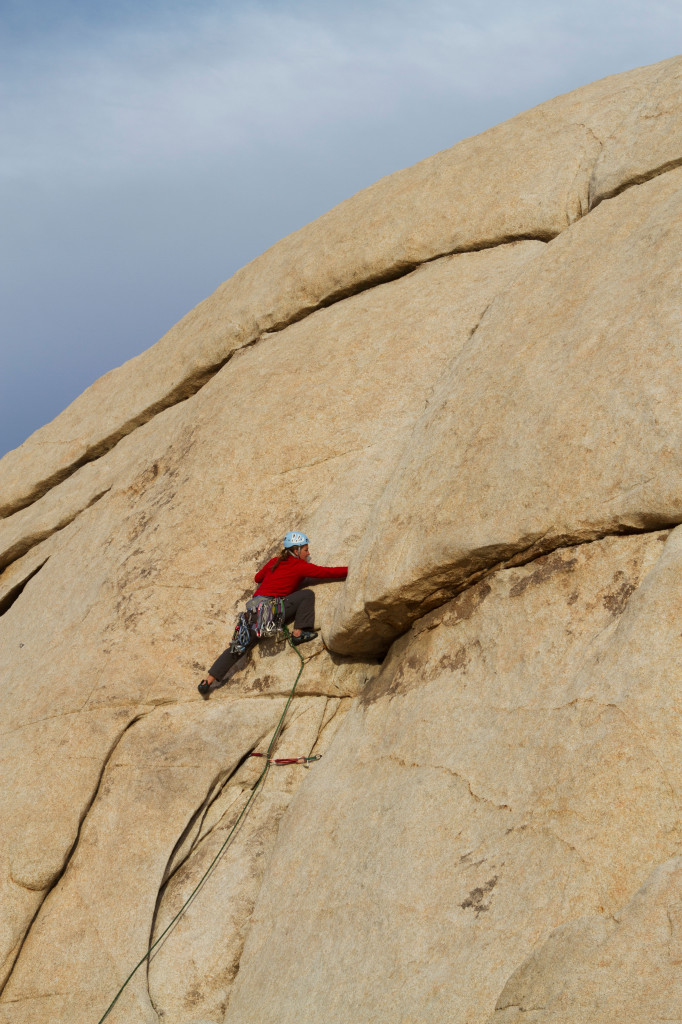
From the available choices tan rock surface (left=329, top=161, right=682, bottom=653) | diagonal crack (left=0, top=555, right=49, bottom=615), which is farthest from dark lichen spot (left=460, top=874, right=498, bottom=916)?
diagonal crack (left=0, top=555, right=49, bottom=615)

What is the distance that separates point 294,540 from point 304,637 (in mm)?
1218

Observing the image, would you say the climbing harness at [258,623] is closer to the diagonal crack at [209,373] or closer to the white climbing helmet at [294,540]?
the white climbing helmet at [294,540]

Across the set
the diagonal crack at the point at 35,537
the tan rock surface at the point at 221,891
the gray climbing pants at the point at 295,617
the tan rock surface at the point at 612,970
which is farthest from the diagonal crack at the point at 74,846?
the tan rock surface at the point at 612,970

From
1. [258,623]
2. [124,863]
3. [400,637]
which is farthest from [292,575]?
[124,863]

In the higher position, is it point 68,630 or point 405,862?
point 68,630

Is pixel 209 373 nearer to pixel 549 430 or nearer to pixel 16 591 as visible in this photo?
pixel 16 591

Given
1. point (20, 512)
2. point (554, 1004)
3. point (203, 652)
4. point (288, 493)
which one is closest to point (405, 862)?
point (554, 1004)

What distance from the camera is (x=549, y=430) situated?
900 centimetres

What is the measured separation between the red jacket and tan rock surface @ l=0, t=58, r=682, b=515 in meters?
5.87

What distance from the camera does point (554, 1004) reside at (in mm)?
5715

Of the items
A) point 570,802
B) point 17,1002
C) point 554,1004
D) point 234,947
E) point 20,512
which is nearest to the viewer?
point 554,1004

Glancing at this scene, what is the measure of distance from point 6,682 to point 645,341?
984 cm

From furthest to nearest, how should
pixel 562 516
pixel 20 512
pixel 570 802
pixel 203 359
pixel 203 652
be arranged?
pixel 20 512 < pixel 203 359 < pixel 203 652 < pixel 562 516 < pixel 570 802

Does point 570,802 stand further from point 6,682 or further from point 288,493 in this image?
point 6,682
